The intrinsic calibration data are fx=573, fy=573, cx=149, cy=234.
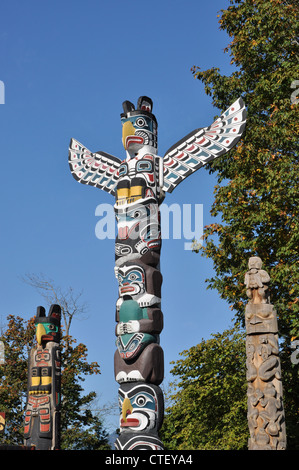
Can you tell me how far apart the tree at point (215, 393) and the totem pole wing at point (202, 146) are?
26.8 feet

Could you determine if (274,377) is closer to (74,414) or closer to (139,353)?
(139,353)

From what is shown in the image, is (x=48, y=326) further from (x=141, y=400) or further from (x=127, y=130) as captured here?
(x=141, y=400)

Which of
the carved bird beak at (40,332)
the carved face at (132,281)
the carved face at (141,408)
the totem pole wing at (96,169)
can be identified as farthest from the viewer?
the carved bird beak at (40,332)

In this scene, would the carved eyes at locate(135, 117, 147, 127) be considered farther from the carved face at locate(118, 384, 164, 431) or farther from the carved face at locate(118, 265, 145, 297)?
the carved face at locate(118, 384, 164, 431)

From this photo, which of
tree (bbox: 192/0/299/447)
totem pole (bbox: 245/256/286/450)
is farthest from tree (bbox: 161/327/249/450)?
totem pole (bbox: 245/256/286/450)

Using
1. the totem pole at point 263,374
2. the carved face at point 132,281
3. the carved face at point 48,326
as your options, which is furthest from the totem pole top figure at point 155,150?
the carved face at point 48,326

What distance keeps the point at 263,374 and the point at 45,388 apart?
768cm

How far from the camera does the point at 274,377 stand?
8914mm

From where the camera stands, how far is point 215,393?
17281 mm

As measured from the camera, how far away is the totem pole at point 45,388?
46.9 ft

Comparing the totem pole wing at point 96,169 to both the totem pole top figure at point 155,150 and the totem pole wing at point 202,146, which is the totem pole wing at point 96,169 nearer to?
the totem pole top figure at point 155,150

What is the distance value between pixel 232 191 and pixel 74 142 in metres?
4.81
